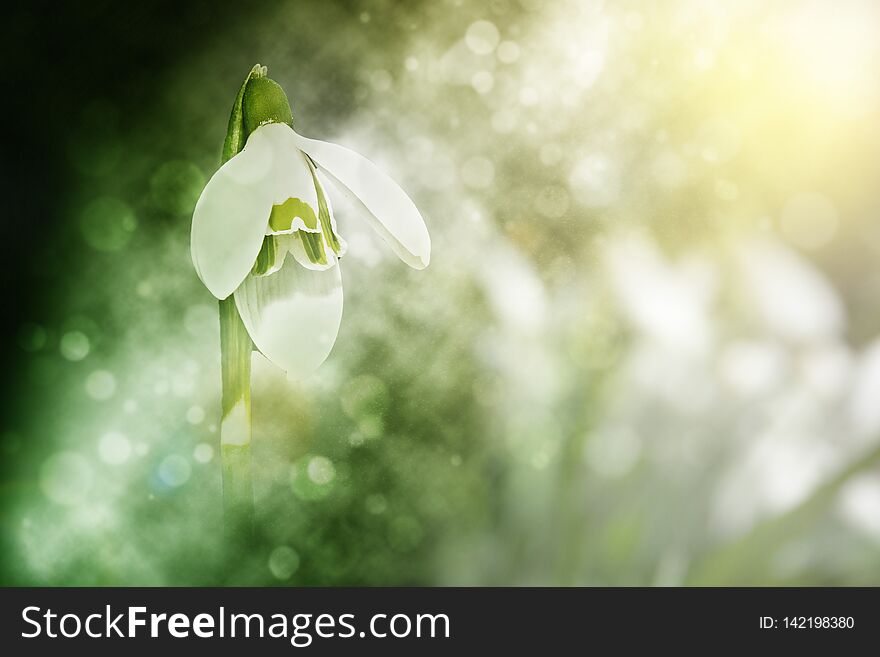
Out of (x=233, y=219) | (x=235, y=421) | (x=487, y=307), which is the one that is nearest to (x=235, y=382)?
(x=235, y=421)

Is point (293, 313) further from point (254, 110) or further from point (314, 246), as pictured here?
point (254, 110)

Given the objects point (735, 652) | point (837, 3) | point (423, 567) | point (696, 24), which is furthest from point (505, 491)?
point (837, 3)

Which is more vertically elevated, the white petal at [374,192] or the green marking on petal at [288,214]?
the white petal at [374,192]

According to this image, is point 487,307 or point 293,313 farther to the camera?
point 487,307

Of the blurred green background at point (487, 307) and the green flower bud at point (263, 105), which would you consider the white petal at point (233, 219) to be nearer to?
the green flower bud at point (263, 105)

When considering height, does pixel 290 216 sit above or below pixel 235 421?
above

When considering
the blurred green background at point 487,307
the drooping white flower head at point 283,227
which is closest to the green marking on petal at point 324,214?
the drooping white flower head at point 283,227

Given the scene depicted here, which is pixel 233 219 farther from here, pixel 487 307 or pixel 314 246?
pixel 487 307

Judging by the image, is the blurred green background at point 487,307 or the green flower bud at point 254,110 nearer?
the green flower bud at point 254,110
